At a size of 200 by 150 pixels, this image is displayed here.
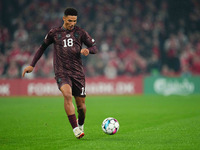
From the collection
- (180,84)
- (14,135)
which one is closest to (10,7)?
(180,84)

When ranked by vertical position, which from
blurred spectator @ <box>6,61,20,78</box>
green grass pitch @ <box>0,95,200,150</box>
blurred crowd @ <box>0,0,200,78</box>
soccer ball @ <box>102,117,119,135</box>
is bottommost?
green grass pitch @ <box>0,95,200,150</box>

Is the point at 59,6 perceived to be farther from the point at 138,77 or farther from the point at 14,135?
the point at 14,135

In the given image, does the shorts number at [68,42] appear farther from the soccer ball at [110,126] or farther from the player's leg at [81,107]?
the soccer ball at [110,126]

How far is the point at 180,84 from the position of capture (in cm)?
2259

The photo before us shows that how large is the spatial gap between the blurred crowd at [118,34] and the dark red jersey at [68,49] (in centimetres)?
1486

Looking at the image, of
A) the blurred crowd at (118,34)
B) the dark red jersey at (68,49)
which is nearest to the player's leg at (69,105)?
the dark red jersey at (68,49)

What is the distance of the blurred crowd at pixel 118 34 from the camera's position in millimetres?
23062

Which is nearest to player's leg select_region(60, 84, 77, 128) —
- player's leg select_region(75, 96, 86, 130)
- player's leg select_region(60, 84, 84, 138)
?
player's leg select_region(60, 84, 84, 138)

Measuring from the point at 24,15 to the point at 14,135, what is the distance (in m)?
18.5

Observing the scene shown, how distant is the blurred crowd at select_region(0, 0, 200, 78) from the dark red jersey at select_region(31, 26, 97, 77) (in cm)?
1486

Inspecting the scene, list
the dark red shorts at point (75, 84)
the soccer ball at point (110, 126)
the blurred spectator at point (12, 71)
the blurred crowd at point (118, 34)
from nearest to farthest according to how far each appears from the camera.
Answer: the dark red shorts at point (75, 84)
the soccer ball at point (110, 126)
the blurred spectator at point (12, 71)
the blurred crowd at point (118, 34)

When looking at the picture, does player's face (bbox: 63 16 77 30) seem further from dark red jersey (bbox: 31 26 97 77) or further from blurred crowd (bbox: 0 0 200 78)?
blurred crowd (bbox: 0 0 200 78)

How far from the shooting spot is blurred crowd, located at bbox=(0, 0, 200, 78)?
75.7 feet

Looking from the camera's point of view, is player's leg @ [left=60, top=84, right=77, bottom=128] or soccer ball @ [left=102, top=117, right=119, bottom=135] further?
soccer ball @ [left=102, top=117, right=119, bottom=135]
